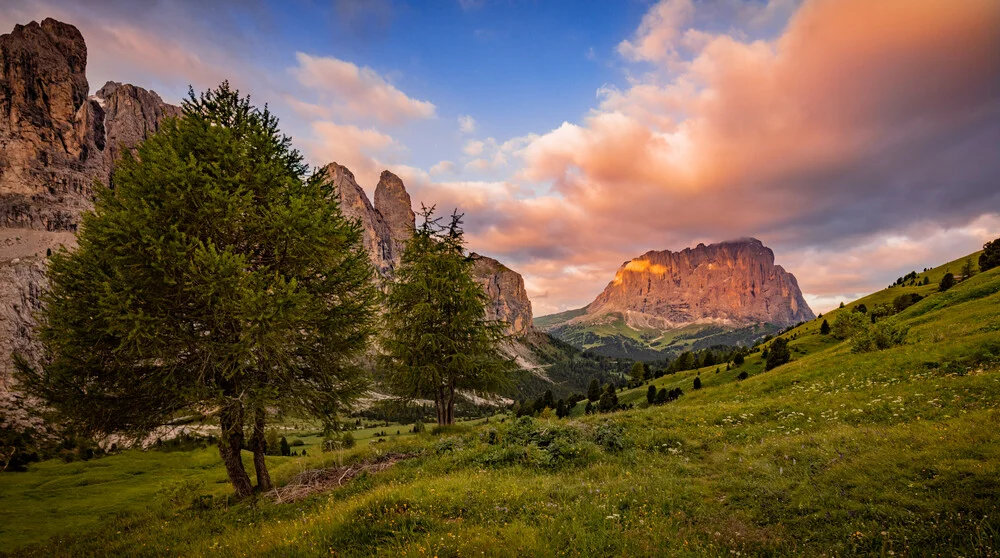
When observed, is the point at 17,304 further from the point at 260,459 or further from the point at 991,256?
the point at 991,256

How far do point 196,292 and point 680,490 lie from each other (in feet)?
49.4

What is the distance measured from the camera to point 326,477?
14359mm

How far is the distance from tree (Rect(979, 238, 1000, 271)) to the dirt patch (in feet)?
228

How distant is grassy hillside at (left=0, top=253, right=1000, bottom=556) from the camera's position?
257 inches

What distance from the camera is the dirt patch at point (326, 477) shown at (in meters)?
12.5

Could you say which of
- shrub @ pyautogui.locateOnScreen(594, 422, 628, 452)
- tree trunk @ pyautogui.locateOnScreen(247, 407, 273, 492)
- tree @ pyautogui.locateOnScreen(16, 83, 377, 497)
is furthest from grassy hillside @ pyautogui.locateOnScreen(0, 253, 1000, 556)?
tree @ pyautogui.locateOnScreen(16, 83, 377, 497)

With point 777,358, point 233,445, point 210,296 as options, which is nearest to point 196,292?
point 210,296

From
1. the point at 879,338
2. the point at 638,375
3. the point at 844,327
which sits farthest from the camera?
the point at 638,375

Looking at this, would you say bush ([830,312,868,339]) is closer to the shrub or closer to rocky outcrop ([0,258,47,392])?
the shrub

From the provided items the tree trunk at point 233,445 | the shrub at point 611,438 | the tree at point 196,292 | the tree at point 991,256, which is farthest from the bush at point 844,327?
the tree trunk at point 233,445

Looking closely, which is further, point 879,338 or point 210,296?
point 879,338

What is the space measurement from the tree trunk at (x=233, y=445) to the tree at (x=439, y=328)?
27.3 feet

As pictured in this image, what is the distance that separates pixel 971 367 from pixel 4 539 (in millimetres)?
41270

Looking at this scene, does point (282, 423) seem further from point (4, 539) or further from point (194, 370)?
point (4, 539)
